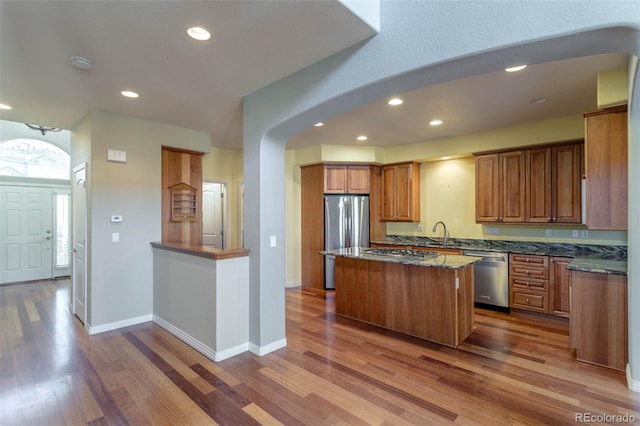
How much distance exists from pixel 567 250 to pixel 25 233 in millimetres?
9294

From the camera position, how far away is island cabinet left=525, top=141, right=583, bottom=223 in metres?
4.04

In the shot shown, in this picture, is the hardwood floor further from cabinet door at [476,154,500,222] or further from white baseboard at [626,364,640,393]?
cabinet door at [476,154,500,222]

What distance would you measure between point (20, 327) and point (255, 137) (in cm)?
370

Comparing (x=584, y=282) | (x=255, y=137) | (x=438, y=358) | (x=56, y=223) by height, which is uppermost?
(x=255, y=137)

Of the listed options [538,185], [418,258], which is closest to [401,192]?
[538,185]

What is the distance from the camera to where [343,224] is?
5680mm

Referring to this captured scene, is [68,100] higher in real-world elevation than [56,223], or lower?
higher

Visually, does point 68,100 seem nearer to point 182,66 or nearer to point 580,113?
point 182,66

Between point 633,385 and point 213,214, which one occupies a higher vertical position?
point 213,214

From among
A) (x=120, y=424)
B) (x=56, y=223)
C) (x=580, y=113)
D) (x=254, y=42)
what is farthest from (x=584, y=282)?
(x=56, y=223)

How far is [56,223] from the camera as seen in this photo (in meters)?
6.47

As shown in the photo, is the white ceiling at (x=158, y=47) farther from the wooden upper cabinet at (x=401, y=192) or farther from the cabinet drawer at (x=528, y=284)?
the cabinet drawer at (x=528, y=284)

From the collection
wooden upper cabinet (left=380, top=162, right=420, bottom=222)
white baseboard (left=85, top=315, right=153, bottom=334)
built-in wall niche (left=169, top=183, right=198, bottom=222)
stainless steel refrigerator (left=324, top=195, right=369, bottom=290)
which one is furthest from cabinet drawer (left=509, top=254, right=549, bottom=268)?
white baseboard (left=85, top=315, right=153, bottom=334)

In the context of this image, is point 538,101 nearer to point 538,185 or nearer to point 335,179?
point 538,185
